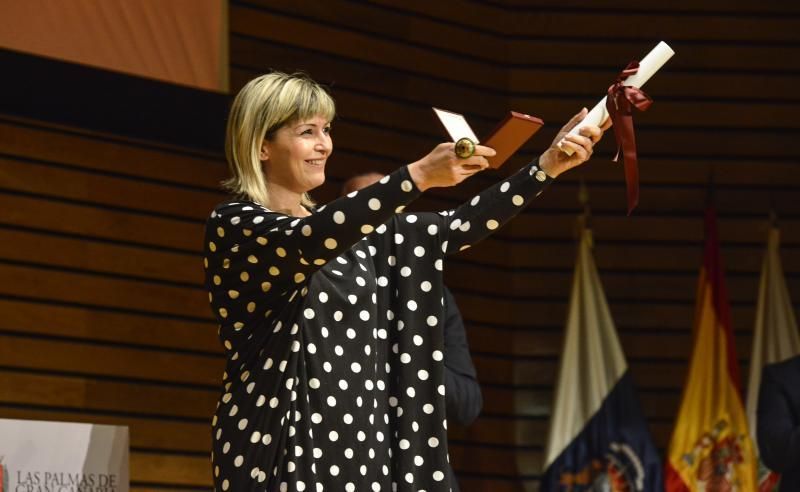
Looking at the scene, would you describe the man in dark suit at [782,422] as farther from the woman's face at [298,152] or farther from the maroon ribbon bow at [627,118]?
the woman's face at [298,152]

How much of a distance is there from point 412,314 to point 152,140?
8.78 feet

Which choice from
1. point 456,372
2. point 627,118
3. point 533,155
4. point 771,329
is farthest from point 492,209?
point 533,155

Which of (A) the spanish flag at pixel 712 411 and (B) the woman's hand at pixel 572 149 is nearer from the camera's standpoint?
(B) the woman's hand at pixel 572 149

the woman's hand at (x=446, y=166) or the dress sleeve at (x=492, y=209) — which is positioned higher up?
the dress sleeve at (x=492, y=209)

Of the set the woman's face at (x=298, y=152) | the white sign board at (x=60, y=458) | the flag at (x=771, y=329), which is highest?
the flag at (x=771, y=329)

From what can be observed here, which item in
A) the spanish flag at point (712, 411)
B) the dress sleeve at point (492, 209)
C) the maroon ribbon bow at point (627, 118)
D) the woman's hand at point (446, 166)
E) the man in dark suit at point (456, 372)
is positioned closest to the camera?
the woman's hand at point (446, 166)

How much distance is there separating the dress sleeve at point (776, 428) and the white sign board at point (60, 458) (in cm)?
230

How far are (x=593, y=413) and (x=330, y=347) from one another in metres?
3.19

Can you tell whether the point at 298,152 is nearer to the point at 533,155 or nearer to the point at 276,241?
the point at 276,241

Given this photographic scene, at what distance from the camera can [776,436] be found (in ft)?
14.4

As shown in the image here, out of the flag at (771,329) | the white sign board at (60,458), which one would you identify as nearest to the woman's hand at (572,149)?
the white sign board at (60,458)

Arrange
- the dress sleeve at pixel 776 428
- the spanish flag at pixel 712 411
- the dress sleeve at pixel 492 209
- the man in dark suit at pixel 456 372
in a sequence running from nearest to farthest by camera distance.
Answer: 1. the dress sleeve at pixel 492 209
2. the man in dark suit at pixel 456 372
3. the dress sleeve at pixel 776 428
4. the spanish flag at pixel 712 411

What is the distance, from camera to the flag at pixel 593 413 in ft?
17.3

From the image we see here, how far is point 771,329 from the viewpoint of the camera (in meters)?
5.49
